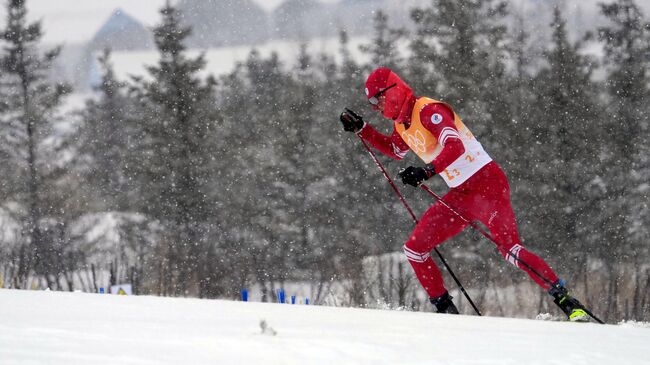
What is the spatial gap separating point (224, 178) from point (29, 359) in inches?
1153

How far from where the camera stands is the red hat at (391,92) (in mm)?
5152

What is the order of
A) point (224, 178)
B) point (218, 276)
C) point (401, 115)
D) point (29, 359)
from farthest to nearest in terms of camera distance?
1. point (224, 178)
2. point (218, 276)
3. point (401, 115)
4. point (29, 359)

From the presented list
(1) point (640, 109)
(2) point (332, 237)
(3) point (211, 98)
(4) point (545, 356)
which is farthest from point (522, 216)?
(4) point (545, 356)

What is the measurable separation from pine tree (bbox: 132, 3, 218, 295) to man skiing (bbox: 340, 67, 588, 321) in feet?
66.5

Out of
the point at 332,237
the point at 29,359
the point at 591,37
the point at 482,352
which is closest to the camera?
the point at 29,359

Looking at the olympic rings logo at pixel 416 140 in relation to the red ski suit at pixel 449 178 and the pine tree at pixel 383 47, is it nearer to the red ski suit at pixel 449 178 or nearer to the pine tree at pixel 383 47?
the red ski suit at pixel 449 178

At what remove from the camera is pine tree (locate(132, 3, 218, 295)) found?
83.5 ft

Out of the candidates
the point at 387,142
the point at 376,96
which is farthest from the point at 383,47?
the point at 376,96

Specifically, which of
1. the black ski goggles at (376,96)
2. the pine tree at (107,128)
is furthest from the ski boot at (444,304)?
the pine tree at (107,128)

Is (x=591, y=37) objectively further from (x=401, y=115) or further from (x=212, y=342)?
(x=212, y=342)

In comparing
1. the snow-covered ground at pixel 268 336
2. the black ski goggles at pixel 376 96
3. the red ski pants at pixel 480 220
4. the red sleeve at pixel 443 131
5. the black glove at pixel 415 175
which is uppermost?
the black ski goggles at pixel 376 96

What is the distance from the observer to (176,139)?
26031mm

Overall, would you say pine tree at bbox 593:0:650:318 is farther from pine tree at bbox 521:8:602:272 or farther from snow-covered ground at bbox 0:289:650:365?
snow-covered ground at bbox 0:289:650:365

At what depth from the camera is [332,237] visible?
28203 mm
